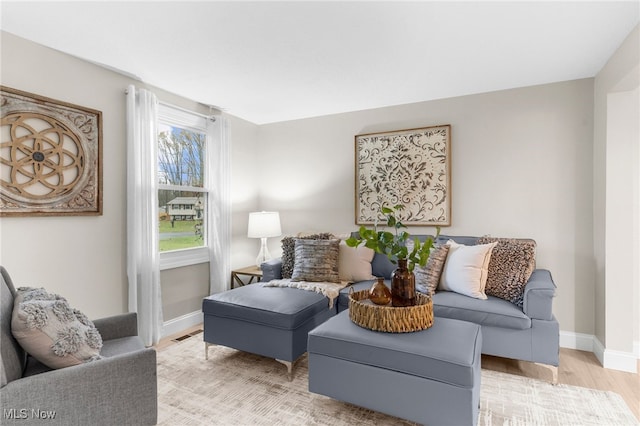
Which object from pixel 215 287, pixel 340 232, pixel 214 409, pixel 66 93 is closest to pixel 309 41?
pixel 66 93

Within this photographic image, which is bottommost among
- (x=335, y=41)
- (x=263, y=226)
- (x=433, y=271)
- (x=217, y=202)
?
(x=433, y=271)

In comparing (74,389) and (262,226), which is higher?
(262,226)

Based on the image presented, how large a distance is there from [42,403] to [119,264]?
169 cm

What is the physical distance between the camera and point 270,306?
8.45 feet

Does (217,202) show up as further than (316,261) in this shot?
Yes

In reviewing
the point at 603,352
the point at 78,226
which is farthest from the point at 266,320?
the point at 603,352

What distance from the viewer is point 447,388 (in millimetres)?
1687

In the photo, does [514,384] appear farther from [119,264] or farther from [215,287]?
[119,264]

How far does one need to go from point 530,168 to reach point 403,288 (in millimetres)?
2038

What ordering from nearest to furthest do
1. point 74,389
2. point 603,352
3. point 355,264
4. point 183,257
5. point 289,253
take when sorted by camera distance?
point 74,389 → point 603,352 → point 355,264 → point 289,253 → point 183,257

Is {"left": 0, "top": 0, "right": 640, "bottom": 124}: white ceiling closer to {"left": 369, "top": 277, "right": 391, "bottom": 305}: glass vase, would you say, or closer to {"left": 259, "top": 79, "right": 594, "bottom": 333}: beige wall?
{"left": 259, "top": 79, "right": 594, "bottom": 333}: beige wall

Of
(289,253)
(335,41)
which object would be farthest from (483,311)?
(335,41)
